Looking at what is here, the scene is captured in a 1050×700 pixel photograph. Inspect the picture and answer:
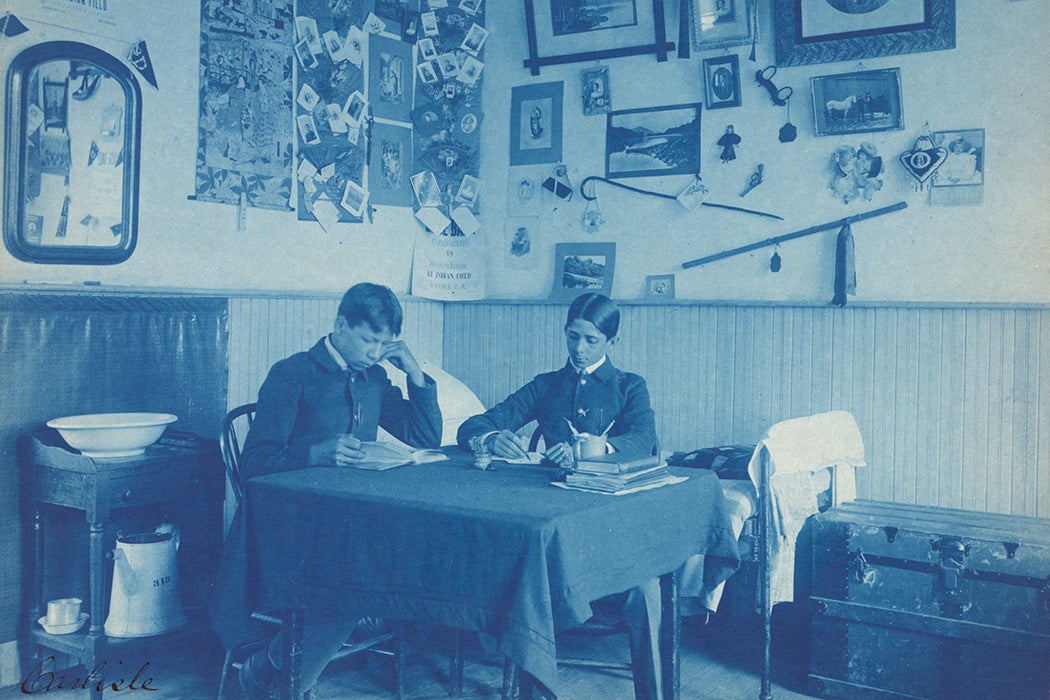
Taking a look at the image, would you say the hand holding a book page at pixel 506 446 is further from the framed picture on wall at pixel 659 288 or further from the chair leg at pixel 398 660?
the framed picture on wall at pixel 659 288

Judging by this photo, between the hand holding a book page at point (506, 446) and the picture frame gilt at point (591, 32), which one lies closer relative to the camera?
the hand holding a book page at point (506, 446)

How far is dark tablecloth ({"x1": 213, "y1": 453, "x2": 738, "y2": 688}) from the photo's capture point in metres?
2.09

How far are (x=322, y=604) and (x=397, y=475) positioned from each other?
41cm

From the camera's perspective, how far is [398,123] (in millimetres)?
4633

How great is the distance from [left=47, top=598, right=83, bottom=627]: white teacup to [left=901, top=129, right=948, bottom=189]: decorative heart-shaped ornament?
3384 mm

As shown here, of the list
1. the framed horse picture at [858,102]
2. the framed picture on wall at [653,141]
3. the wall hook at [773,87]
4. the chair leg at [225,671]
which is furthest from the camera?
the framed picture on wall at [653,141]

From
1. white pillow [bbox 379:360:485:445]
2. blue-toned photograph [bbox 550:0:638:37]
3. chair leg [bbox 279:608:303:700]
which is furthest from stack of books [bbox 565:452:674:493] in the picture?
blue-toned photograph [bbox 550:0:638:37]

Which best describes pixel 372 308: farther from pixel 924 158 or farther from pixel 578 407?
pixel 924 158

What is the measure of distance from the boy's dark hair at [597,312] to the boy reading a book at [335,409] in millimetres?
546

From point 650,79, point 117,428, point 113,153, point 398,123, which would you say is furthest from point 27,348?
point 650,79

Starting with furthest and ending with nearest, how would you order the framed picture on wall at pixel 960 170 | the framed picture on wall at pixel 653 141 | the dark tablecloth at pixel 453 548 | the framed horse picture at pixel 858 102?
1. the framed picture on wall at pixel 653 141
2. the framed horse picture at pixel 858 102
3. the framed picture on wall at pixel 960 170
4. the dark tablecloth at pixel 453 548

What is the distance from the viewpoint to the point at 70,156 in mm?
3320

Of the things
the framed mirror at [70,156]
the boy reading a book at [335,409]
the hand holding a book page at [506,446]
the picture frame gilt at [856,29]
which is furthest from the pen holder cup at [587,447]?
the picture frame gilt at [856,29]

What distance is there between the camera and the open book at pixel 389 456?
270cm
